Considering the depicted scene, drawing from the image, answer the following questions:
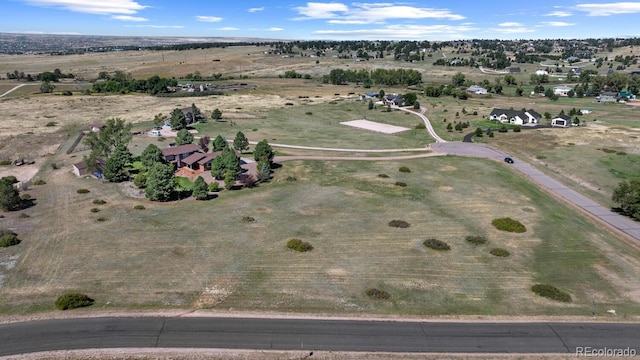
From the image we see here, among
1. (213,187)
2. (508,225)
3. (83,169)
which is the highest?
(508,225)

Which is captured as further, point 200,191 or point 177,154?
point 177,154

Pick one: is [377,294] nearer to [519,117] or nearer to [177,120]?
[177,120]

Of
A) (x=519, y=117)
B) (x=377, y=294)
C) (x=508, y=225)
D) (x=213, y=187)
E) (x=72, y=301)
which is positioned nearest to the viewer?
(x=72, y=301)

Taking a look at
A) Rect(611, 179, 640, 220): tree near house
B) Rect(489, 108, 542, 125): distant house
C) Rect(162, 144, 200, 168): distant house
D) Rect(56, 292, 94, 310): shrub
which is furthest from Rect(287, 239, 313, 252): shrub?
Rect(489, 108, 542, 125): distant house

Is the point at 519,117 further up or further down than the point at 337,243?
further up

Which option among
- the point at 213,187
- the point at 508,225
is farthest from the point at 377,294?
the point at 213,187

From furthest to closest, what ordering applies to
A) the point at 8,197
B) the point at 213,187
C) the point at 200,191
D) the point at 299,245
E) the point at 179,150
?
1. the point at 179,150
2. the point at 213,187
3. the point at 200,191
4. the point at 8,197
5. the point at 299,245

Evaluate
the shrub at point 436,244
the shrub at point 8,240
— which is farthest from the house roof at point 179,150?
the shrub at point 436,244

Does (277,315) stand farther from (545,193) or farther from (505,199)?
(545,193)

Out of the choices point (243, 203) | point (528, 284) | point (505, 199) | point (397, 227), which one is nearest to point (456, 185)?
point (505, 199)
